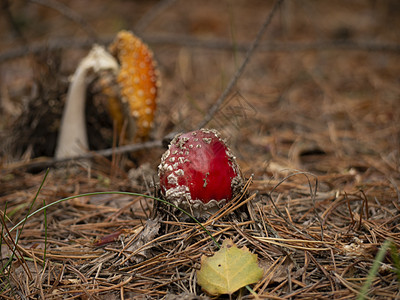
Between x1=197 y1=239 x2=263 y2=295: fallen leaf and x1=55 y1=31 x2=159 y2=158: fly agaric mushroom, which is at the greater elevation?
x1=55 y1=31 x2=159 y2=158: fly agaric mushroom

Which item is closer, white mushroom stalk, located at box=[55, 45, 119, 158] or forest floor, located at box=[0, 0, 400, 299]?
forest floor, located at box=[0, 0, 400, 299]

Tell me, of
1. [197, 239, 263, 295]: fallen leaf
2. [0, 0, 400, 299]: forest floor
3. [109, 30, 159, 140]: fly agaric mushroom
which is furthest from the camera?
[109, 30, 159, 140]: fly agaric mushroom

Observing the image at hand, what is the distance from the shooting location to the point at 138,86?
248 centimetres

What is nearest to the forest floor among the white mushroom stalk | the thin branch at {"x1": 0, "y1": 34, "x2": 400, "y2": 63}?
the thin branch at {"x1": 0, "y1": 34, "x2": 400, "y2": 63}

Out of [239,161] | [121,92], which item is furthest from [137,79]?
[239,161]

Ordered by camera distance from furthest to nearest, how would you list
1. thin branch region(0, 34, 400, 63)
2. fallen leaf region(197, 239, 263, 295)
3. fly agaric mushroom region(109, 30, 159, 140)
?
thin branch region(0, 34, 400, 63), fly agaric mushroom region(109, 30, 159, 140), fallen leaf region(197, 239, 263, 295)

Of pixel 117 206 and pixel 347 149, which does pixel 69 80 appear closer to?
pixel 117 206

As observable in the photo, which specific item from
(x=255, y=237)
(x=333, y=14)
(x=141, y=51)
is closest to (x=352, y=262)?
(x=255, y=237)

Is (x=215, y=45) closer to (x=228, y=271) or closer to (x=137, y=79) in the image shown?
(x=137, y=79)

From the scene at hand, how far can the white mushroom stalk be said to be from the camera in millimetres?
2557

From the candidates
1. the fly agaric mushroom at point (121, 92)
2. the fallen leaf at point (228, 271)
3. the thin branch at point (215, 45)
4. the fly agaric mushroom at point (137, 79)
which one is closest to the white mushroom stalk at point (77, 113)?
the fly agaric mushroom at point (121, 92)

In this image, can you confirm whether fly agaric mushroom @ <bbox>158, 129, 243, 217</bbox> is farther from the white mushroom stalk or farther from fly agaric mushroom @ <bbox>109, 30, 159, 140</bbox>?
the white mushroom stalk

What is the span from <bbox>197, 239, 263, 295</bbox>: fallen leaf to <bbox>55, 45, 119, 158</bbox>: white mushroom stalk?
163cm

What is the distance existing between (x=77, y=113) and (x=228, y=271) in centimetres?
184
